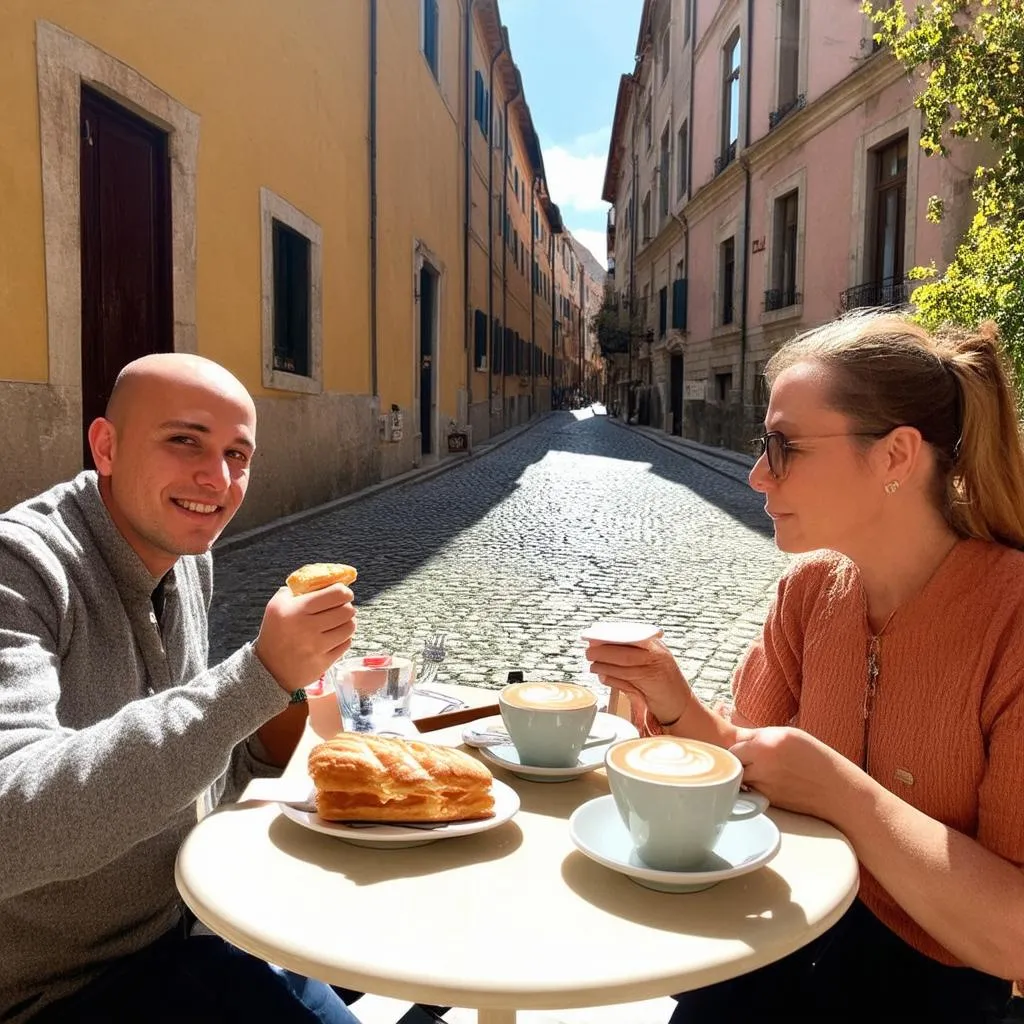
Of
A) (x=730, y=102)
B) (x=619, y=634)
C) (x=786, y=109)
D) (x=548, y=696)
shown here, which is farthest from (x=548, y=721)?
(x=730, y=102)

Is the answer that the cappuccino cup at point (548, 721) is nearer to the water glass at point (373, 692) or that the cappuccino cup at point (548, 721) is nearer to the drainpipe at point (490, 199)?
the water glass at point (373, 692)

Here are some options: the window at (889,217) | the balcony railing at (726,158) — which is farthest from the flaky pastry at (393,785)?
the balcony railing at (726,158)

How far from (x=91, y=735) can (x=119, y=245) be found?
6.78m

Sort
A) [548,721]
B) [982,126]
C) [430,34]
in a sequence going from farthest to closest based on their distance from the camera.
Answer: [430,34] → [982,126] → [548,721]

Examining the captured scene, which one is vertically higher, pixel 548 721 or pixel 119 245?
pixel 119 245

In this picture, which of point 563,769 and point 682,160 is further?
point 682,160

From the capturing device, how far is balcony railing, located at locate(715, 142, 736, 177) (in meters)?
22.1

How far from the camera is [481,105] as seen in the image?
23.6 m

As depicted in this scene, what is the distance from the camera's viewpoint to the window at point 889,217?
14406mm

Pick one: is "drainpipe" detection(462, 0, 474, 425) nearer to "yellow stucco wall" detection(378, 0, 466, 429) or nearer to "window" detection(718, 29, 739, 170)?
"yellow stucco wall" detection(378, 0, 466, 429)

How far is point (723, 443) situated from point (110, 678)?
829 inches

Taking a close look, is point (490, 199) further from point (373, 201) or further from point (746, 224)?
point (373, 201)

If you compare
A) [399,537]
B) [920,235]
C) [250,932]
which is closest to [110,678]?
[250,932]

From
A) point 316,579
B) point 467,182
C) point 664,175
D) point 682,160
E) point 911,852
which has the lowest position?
point 911,852
